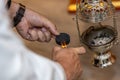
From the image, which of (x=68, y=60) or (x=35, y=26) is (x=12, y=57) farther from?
(x=35, y=26)

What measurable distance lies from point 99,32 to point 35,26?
0.87ft

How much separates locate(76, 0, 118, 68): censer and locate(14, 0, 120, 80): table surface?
26 millimetres

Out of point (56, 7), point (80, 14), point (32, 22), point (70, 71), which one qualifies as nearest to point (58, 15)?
point (56, 7)

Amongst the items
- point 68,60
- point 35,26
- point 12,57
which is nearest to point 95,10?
point 35,26

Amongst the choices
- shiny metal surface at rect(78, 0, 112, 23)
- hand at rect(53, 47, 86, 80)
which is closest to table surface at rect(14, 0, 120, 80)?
shiny metal surface at rect(78, 0, 112, 23)

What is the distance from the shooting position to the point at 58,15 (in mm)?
1376

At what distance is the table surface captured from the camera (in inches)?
42.1

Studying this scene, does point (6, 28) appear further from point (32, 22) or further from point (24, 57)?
point (32, 22)

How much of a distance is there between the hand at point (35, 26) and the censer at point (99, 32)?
0.17 metres

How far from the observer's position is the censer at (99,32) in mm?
1014

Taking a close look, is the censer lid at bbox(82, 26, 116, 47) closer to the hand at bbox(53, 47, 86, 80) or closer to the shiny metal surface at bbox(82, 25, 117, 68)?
the shiny metal surface at bbox(82, 25, 117, 68)

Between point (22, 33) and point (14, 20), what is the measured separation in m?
0.05

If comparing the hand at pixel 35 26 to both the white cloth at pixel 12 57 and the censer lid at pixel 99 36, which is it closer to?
the censer lid at pixel 99 36

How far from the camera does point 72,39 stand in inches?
47.7
